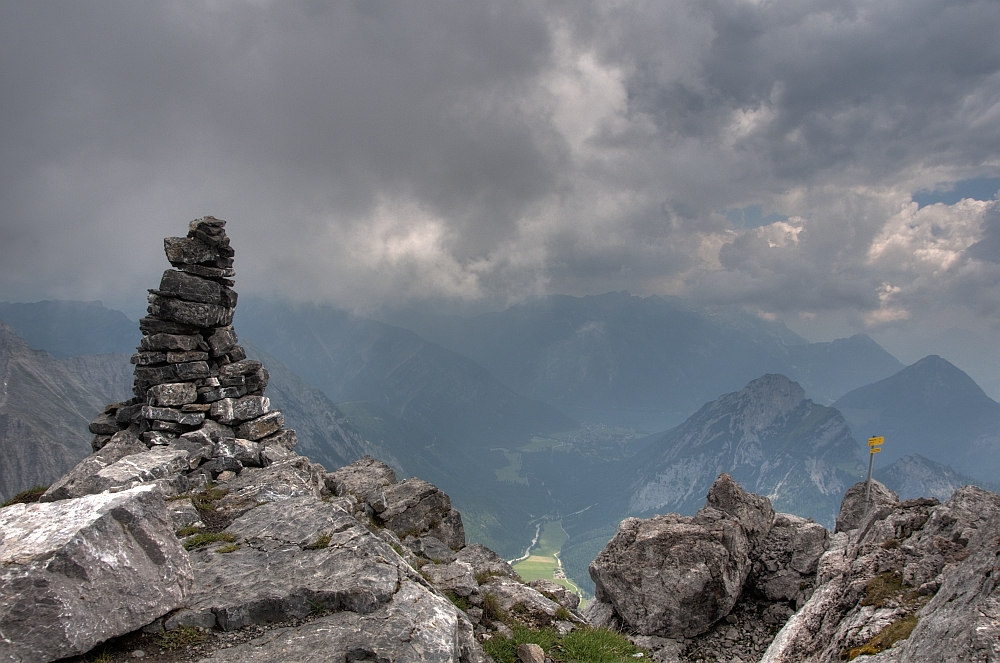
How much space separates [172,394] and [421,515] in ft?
49.7

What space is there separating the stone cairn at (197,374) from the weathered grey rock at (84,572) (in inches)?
517

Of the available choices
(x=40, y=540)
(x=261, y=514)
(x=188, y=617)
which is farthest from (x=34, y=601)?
(x=261, y=514)

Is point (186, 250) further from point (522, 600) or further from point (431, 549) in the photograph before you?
point (522, 600)

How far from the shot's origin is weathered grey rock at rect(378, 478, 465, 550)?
82.2ft

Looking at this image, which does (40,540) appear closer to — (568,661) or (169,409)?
(568,661)

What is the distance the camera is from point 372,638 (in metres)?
9.75

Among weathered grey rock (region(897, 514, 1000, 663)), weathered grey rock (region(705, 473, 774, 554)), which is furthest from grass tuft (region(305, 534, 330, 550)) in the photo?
weathered grey rock (region(705, 473, 774, 554))

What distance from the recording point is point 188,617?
9.77m

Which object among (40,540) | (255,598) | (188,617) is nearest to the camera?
(40,540)

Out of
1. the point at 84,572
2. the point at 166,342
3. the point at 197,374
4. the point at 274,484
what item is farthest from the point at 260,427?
the point at 84,572

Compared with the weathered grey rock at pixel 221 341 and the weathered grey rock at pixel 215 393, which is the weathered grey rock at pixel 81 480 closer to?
the weathered grey rock at pixel 215 393

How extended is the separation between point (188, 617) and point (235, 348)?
23682mm

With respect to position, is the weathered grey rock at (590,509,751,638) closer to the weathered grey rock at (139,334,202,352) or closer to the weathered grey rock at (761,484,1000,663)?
the weathered grey rock at (761,484,1000,663)

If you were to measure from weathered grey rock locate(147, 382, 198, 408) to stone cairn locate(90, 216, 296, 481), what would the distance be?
45mm
